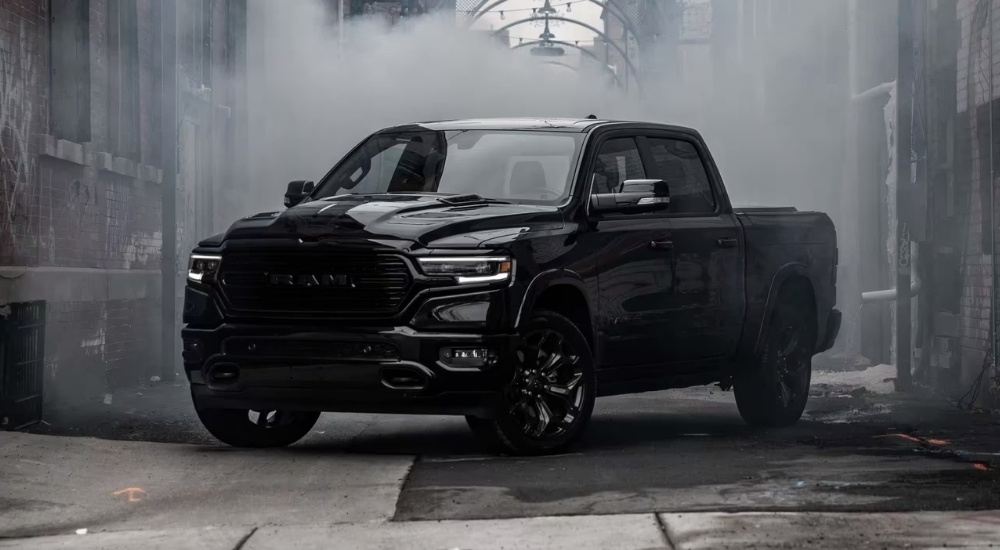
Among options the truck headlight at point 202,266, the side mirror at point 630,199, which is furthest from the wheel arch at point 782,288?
the truck headlight at point 202,266

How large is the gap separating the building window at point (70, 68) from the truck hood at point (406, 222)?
5.17 metres

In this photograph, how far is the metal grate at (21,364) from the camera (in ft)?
A: 32.1

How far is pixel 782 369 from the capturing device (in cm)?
1014

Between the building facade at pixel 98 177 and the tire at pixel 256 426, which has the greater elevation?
the building facade at pixel 98 177

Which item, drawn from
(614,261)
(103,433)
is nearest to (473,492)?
(614,261)

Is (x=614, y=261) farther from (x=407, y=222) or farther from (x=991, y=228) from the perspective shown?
(x=991, y=228)

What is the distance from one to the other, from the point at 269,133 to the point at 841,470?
51.7 feet

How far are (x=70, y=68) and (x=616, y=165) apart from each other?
597cm

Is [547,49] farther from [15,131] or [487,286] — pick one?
[487,286]

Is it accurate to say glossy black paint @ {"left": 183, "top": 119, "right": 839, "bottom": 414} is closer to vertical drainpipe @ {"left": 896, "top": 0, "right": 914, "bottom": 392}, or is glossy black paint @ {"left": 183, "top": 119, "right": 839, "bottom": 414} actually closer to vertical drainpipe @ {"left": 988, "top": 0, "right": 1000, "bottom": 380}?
vertical drainpipe @ {"left": 988, "top": 0, "right": 1000, "bottom": 380}

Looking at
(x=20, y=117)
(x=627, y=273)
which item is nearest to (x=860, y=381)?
(x=627, y=273)

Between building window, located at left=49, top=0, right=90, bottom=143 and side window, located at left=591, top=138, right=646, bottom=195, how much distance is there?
17.7 ft

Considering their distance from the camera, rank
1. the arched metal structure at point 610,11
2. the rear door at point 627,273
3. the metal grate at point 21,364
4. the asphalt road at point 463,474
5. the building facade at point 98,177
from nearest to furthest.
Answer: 1. the asphalt road at point 463,474
2. the rear door at point 627,273
3. the metal grate at point 21,364
4. the building facade at point 98,177
5. the arched metal structure at point 610,11

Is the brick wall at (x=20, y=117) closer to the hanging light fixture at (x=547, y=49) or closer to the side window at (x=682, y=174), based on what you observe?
the side window at (x=682, y=174)
